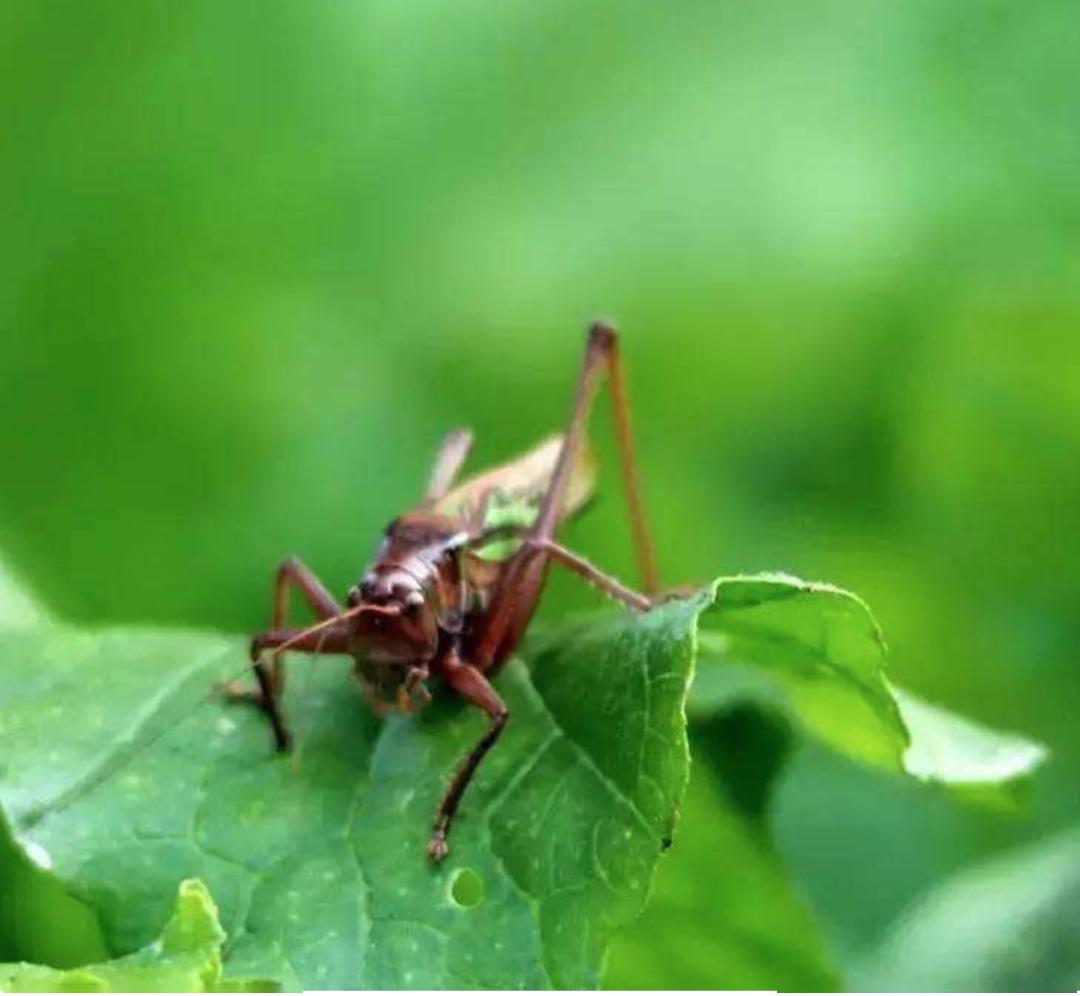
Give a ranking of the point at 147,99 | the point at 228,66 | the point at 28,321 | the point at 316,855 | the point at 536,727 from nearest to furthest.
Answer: the point at 316,855 < the point at 536,727 < the point at 28,321 < the point at 147,99 < the point at 228,66

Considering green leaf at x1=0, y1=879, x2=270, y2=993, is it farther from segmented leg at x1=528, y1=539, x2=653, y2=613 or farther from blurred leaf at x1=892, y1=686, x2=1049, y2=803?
blurred leaf at x1=892, y1=686, x2=1049, y2=803

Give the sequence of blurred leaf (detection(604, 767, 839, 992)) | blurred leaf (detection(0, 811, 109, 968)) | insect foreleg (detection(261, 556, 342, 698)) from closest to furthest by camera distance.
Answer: blurred leaf (detection(0, 811, 109, 968)) → blurred leaf (detection(604, 767, 839, 992)) → insect foreleg (detection(261, 556, 342, 698))

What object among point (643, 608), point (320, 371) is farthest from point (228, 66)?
point (643, 608)

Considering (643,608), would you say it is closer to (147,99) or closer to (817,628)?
(817,628)

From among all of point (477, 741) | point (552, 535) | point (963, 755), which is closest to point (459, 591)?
point (552, 535)

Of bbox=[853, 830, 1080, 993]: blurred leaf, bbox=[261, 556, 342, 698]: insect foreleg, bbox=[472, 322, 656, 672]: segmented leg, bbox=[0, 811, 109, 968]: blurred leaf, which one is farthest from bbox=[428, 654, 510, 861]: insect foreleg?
bbox=[853, 830, 1080, 993]: blurred leaf

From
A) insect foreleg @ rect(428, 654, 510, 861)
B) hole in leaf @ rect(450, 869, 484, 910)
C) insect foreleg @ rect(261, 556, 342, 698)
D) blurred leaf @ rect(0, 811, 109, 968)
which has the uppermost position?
insect foreleg @ rect(428, 654, 510, 861)

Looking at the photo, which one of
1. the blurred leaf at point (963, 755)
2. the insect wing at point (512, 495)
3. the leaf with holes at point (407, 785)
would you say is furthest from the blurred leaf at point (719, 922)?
the insect wing at point (512, 495)
